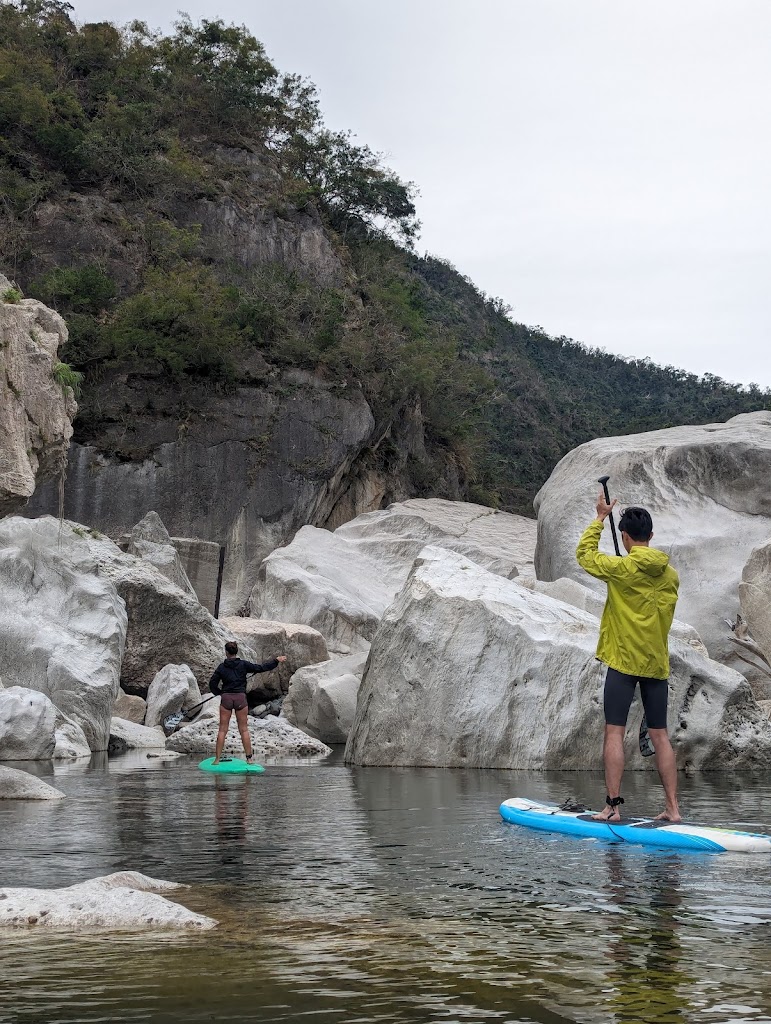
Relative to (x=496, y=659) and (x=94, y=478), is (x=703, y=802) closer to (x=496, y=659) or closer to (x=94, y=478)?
(x=496, y=659)

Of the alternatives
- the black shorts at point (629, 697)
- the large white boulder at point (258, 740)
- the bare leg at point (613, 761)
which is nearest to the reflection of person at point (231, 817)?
the bare leg at point (613, 761)

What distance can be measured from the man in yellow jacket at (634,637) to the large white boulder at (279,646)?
554 inches

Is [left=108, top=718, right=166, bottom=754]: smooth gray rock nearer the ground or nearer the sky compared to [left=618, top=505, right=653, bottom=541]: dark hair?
nearer the ground

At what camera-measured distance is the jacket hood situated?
731 centimetres

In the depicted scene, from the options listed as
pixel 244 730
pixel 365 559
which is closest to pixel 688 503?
pixel 244 730

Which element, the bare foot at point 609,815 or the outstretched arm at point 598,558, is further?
the outstretched arm at point 598,558

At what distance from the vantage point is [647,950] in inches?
150

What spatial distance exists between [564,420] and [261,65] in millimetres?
22787

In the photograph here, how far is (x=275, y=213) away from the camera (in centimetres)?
4403

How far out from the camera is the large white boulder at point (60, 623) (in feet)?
48.4

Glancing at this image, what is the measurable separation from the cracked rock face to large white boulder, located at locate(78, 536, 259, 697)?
601 centimetres

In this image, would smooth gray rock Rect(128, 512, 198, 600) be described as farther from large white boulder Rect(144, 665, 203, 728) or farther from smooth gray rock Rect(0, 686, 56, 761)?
smooth gray rock Rect(0, 686, 56, 761)

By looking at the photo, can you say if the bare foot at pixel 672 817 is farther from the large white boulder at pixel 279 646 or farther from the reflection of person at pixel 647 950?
the large white boulder at pixel 279 646

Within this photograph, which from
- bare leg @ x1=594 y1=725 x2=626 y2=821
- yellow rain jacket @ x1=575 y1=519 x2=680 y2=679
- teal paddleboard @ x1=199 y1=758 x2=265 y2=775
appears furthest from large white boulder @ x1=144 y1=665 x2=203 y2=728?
bare leg @ x1=594 y1=725 x2=626 y2=821
